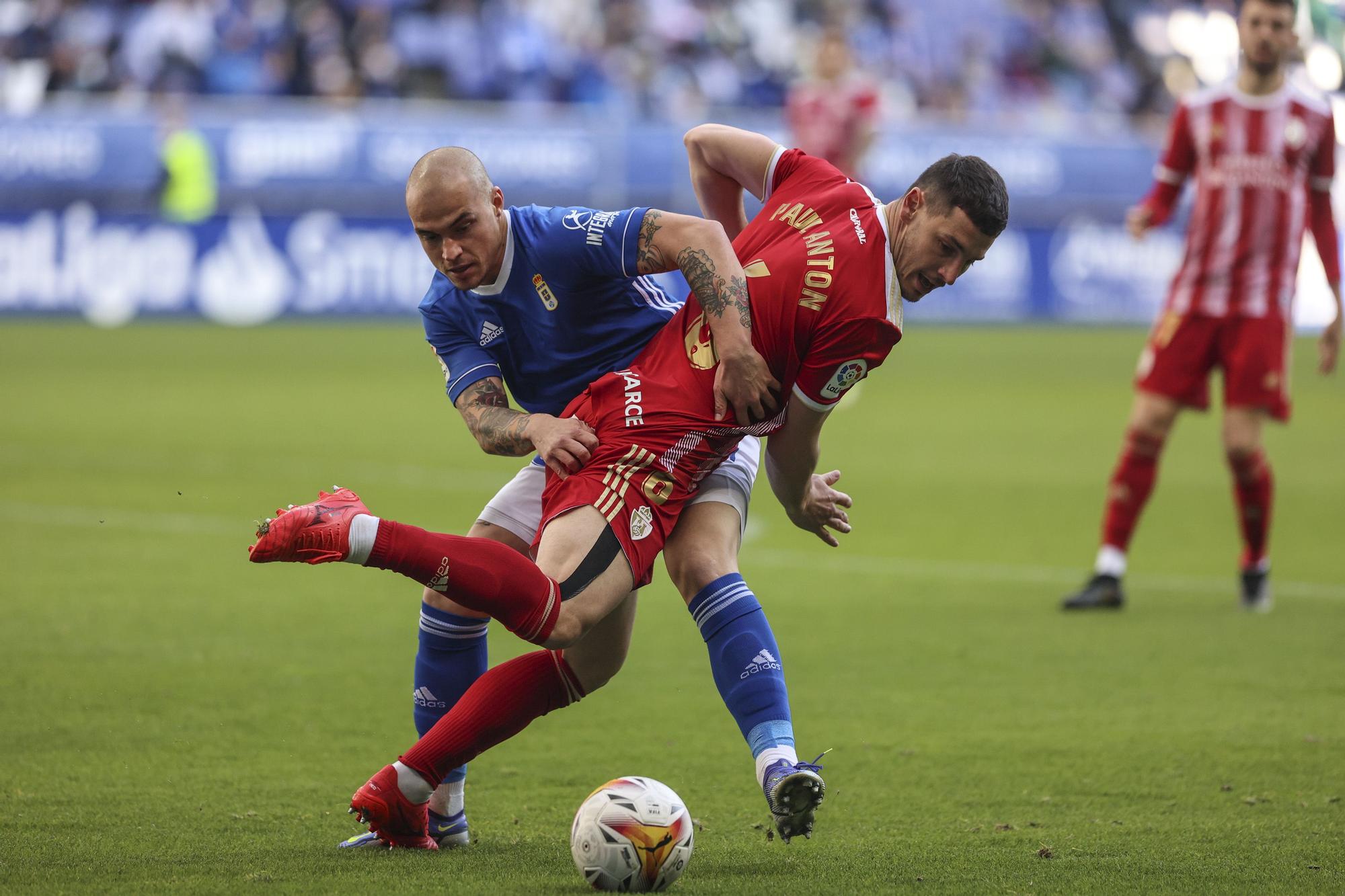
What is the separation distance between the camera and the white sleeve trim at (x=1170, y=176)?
741 centimetres

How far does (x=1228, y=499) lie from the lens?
10172 mm

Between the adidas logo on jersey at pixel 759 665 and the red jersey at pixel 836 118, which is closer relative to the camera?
the adidas logo on jersey at pixel 759 665

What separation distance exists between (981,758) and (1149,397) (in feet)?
9.70

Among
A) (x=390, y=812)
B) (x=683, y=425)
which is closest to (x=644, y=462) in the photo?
(x=683, y=425)

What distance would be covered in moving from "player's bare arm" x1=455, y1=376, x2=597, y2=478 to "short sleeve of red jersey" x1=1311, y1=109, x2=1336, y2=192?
4511mm

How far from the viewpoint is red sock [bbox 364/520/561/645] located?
3521 millimetres

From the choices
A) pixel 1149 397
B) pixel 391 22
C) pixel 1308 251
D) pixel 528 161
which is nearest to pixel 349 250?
pixel 528 161

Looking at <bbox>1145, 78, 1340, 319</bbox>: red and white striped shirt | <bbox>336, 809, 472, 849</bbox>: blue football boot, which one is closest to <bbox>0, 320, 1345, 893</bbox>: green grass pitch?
<bbox>336, 809, 472, 849</bbox>: blue football boot

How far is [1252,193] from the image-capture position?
7.26m

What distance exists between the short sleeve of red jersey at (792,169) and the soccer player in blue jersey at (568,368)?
37 cm

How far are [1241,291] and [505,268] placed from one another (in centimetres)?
432

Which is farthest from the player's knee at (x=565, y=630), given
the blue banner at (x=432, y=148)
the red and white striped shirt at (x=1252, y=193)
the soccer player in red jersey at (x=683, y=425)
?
the blue banner at (x=432, y=148)

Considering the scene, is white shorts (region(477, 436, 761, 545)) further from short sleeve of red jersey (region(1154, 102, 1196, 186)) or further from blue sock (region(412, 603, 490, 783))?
short sleeve of red jersey (region(1154, 102, 1196, 186))

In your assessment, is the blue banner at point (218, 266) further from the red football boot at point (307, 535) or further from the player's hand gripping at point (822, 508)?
the red football boot at point (307, 535)
